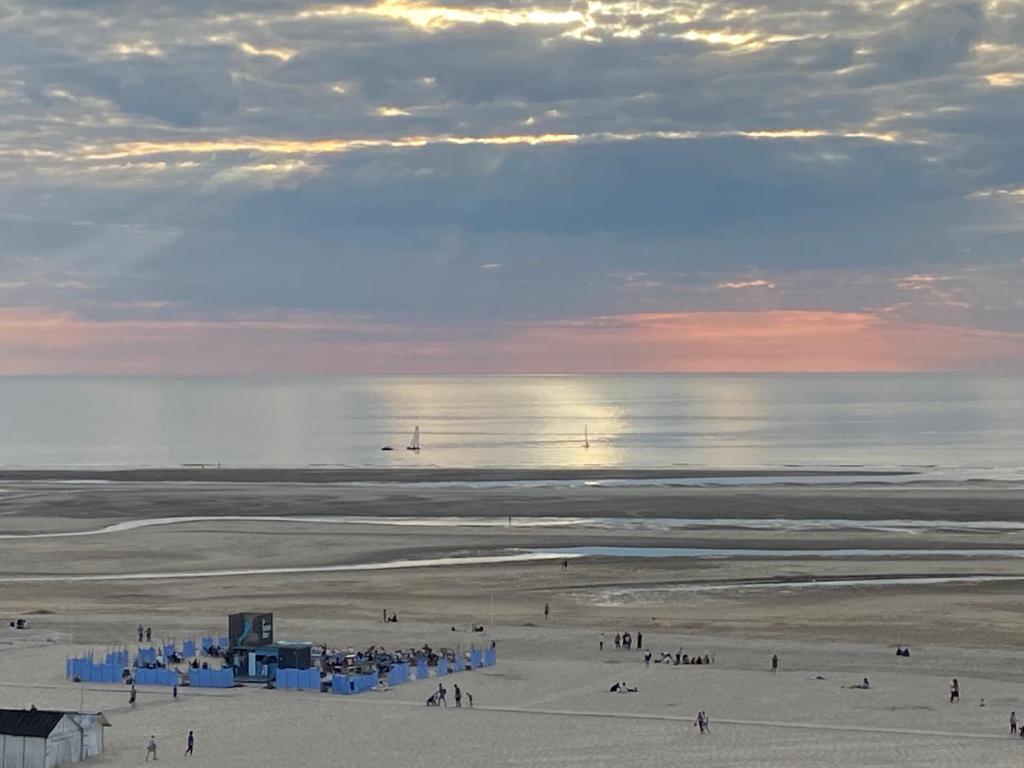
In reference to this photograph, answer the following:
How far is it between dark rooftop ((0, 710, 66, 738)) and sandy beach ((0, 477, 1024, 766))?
2.78m

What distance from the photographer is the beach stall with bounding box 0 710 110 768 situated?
136ft

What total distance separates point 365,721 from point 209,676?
8.24 metres

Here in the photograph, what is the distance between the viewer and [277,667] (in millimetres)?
54250

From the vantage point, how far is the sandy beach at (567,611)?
45375mm

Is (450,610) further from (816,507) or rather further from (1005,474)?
(1005,474)

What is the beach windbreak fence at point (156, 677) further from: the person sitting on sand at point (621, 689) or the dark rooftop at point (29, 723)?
the person sitting on sand at point (621, 689)

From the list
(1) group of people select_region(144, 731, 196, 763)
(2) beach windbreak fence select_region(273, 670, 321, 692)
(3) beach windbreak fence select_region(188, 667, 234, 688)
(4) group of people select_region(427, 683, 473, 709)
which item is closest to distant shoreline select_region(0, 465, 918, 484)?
(3) beach windbreak fence select_region(188, 667, 234, 688)

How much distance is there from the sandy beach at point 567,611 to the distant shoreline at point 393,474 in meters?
17.7

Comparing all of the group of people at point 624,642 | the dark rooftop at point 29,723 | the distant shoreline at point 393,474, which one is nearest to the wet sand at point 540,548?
the group of people at point 624,642

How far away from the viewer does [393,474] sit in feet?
504

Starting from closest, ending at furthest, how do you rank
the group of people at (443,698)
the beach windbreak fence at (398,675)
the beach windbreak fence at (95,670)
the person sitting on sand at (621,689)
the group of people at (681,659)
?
the group of people at (443,698) → the person sitting on sand at (621,689) → the beach windbreak fence at (95,670) → the beach windbreak fence at (398,675) → the group of people at (681,659)

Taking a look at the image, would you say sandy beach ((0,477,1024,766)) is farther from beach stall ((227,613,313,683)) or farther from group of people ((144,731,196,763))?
beach stall ((227,613,313,683))

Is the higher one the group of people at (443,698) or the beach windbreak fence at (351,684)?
the beach windbreak fence at (351,684)

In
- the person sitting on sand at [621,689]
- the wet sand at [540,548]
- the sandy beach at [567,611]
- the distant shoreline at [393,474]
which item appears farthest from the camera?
the distant shoreline at [393,474]
